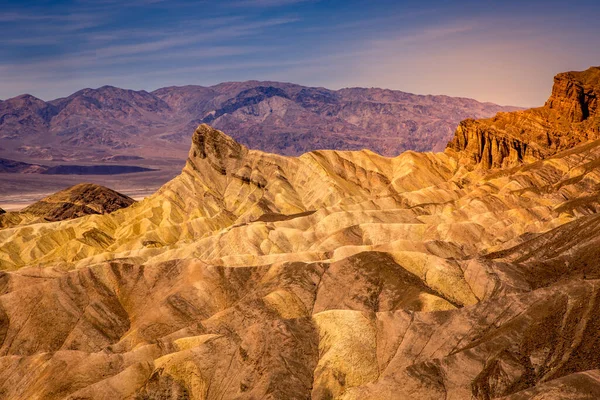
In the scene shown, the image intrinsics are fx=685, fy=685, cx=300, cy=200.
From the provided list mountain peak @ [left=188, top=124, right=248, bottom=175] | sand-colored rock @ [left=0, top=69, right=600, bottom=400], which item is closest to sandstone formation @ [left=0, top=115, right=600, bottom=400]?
sand-colored rock @ [left=0, top=69, right=600, bottom=400]

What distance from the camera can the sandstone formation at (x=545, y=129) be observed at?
17250 cm

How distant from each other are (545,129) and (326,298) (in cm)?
10811

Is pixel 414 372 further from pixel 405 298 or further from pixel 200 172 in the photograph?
pixel 200 172

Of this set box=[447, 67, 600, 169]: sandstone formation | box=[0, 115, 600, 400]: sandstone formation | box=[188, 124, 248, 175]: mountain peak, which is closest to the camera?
box=[0, 115, 600, 400]: sandstone formation

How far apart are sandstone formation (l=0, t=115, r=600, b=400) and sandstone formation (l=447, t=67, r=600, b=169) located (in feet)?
34.4

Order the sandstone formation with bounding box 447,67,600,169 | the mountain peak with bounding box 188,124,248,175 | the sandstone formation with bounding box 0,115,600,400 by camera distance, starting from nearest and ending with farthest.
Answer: the sandstone formation with bounding box 0,115,600,400
the sandstone formation with bounding box 447,67,600,169
the mountain peak with bounding box 188,124,248,175

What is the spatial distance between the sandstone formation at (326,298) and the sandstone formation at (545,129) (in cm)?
1047

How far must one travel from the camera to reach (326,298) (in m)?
92.7

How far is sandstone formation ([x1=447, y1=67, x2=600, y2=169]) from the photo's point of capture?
17250cm

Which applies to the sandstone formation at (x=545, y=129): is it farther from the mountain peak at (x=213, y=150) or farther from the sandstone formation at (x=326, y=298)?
the mountain peak at (x=213, y=150)

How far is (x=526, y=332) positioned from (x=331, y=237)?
194ft

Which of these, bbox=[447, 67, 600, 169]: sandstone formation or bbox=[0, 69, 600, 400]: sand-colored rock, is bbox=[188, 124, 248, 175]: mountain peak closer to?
bbox=[0, 69, 600, 400]: sand-colored rock

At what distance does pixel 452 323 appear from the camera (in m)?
75.8

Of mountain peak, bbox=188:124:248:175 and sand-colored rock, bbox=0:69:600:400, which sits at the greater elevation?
mountain peak, bbox=188:124:248:175
